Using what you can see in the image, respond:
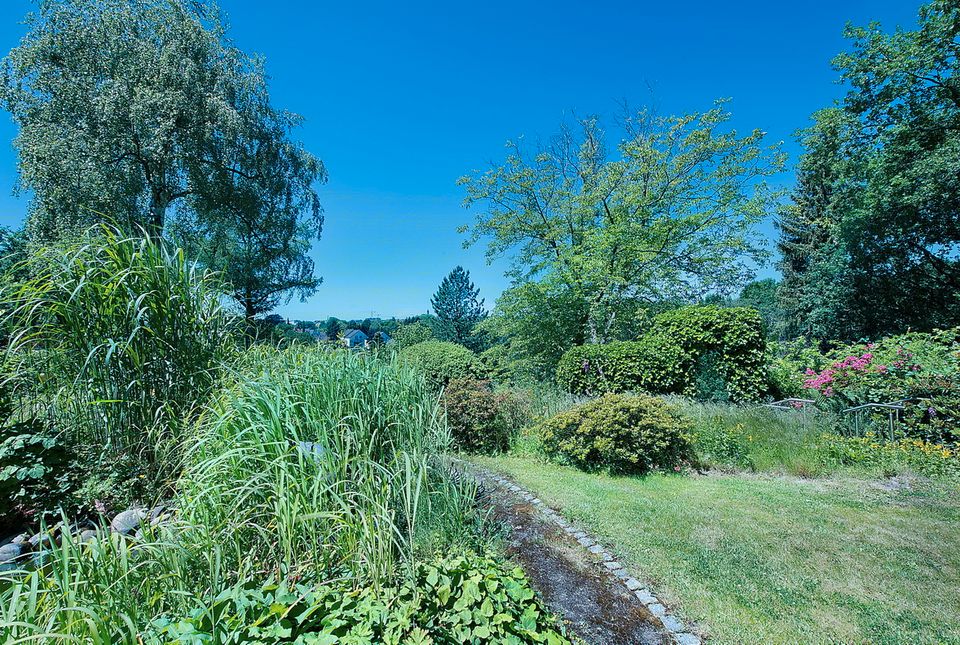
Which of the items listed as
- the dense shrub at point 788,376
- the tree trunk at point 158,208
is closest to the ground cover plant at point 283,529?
the dense shrub at point 788,376

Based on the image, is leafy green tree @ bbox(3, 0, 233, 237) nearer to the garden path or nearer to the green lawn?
the garden path

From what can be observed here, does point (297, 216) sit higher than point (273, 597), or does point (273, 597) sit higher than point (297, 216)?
point (297, 216)

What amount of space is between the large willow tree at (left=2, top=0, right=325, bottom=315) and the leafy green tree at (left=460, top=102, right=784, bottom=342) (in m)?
8.16

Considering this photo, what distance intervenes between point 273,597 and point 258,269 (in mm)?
14538

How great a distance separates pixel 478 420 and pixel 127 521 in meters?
4.71

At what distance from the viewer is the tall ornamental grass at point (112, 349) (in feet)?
7.96

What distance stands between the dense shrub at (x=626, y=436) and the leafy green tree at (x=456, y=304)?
23390 mm

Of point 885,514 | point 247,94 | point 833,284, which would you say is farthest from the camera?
point 833,284

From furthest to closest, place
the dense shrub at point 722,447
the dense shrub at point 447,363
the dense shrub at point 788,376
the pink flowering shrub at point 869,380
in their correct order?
1. the dense shrub at point 447,363
2. the dense shrub at point 788,376
3. the pink flowering shrub at point 869,380
4. the dense shrub at point 722,447

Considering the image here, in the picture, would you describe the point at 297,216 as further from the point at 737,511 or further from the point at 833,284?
the point at 833,284

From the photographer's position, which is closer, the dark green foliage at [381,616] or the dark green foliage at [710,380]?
the dark green foliage at [381,616]

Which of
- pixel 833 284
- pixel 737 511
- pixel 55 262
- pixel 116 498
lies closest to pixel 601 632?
pixel 737 511

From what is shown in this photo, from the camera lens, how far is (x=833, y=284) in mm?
18219

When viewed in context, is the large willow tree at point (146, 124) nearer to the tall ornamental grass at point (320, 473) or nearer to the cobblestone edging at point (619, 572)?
the tall ornamental grass at point (320, 473)
